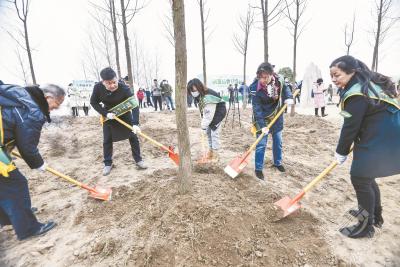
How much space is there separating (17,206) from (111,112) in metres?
1.85

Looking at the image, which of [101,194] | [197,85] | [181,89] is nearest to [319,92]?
[197,85]

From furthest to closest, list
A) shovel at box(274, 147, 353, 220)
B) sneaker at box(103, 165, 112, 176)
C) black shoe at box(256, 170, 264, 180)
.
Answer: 1. sneaker at box(103, 165, 112, 176)
2. black shoe at box(256, 170, 264, 180)
3. shovel at box(274, 147, 353, 220)

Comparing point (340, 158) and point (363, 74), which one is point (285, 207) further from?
point (363, 74)

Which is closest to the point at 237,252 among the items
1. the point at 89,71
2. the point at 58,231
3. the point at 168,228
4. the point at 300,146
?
the point at 168,228

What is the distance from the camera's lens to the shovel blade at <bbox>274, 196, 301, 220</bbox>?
2.61 metres

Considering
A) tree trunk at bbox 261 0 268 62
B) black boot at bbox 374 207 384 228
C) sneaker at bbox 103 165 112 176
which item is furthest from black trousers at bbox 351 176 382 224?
tree trunk at bbox 261 0 268 62

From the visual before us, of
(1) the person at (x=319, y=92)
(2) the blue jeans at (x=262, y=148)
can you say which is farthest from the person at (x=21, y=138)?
(1) the person at (x=319, y=92)

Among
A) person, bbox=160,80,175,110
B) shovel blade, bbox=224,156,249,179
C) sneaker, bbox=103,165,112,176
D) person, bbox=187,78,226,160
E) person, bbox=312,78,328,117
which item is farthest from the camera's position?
person, bbox=160,80,175,110

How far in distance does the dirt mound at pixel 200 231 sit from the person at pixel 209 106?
59.0 inches

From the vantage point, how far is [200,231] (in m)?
2.31

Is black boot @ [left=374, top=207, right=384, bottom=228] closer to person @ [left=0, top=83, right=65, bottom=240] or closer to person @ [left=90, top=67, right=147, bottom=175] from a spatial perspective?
person @ [left=90, top=67, right=147, bottom=175]

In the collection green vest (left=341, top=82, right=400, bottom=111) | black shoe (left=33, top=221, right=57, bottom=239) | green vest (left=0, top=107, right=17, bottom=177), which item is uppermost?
green vest (left=341, top=82, right=400, bottom=111)

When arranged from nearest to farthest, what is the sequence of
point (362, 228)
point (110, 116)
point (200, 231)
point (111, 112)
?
point (200, 231) < point (362, 228) < point (110, 116) < point (111, 112)

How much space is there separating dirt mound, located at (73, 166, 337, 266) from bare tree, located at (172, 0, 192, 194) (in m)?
0.24
